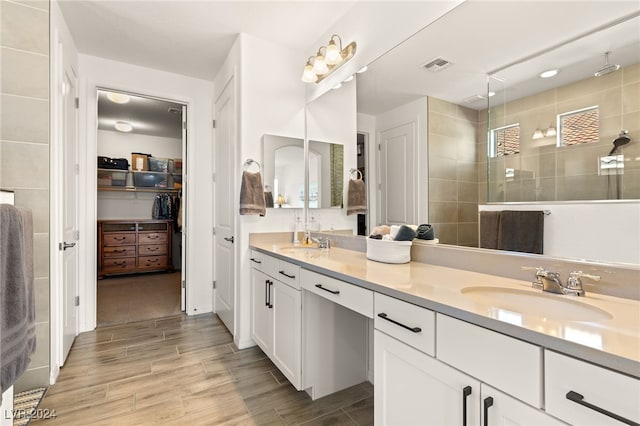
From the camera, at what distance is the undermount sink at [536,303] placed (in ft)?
2.95

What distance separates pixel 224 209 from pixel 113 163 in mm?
3400

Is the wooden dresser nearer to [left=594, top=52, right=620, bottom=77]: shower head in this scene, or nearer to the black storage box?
the black storage box

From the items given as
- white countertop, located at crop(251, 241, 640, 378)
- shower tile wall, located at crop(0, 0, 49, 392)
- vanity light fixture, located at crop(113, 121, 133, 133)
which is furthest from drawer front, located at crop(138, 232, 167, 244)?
white countertop, located at crop(251, 241, 640, 378)

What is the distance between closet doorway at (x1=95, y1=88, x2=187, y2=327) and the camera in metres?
4.63

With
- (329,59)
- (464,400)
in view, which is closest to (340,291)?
(464,400)

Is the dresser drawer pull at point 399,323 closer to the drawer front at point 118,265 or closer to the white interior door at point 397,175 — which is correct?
the white interior door at point 397,175

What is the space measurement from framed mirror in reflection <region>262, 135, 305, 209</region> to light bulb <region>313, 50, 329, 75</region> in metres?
0.62

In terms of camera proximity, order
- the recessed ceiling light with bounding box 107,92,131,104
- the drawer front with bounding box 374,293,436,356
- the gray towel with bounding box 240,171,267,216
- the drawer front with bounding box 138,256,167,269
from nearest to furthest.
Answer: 1. the drawer front with bounding box 374,293,436,356
2. the gray towel with bounding box 240,171,267,216
3. the recessed ceiling light with bounding box 107,92,131,104
4. the drawer front with bounding box 138,256,167,269

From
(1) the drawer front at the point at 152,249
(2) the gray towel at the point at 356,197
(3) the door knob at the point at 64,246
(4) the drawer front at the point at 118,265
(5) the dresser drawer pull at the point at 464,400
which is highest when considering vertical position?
(2) the gray towel at the point at 356,197

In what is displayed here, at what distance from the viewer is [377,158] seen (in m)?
2.08

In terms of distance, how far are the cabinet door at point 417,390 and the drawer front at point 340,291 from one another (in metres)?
0.12

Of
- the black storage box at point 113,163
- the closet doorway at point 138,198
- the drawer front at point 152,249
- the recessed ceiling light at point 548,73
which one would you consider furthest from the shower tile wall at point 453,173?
the black storage box at point 113,163

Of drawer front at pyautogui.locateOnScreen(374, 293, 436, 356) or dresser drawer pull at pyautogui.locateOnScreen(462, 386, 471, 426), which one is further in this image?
drawer front at pyautogui.locateOnScreen(374, 293, 436, 356)

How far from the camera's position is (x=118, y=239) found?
5148 mm
